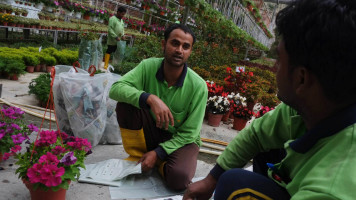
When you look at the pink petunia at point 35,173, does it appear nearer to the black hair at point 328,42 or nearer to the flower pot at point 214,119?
the black hair at point 328,42

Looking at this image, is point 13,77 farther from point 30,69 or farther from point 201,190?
point 201,190

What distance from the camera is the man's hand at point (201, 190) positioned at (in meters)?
1.48

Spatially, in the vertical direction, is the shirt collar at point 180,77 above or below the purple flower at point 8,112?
above

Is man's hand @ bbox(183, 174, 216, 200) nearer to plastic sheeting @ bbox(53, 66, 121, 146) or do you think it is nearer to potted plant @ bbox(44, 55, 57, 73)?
plastic sheeting @ bbox(53, 66, 121, 146)

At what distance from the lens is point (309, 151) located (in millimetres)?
1063

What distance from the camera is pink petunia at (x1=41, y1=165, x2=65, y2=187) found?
1.62 m

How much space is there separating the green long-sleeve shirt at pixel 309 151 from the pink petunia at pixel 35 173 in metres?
1.01

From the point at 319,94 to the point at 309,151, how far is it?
0.75ft

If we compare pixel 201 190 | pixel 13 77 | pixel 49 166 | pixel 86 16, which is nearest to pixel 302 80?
pixel 201 190

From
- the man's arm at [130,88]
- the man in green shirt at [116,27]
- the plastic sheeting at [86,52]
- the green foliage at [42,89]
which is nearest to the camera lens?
the man's arm at [130,88]

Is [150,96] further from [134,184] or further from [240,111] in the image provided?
[240,111]

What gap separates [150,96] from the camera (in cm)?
209

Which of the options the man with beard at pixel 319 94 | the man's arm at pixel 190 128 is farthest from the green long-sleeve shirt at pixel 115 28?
the man with beard at pixel 319 94

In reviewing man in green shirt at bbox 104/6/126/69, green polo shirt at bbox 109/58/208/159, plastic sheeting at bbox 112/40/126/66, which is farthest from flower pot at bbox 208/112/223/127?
plastic sheeting at bbox 112/40/126/66
